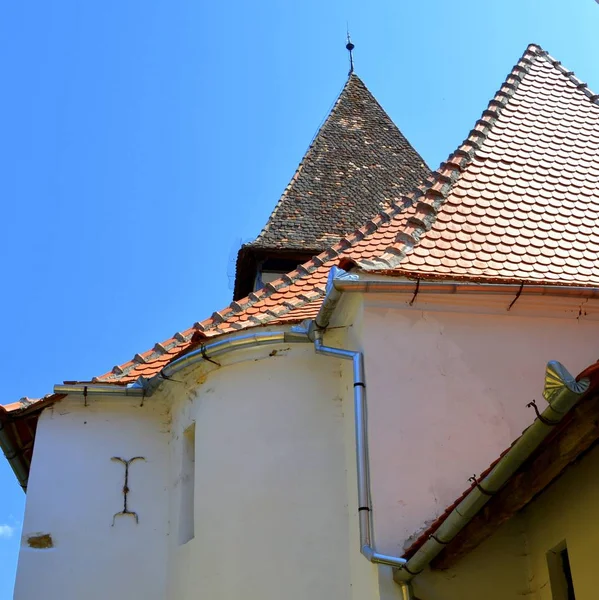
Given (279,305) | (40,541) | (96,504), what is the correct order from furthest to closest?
(279,305) < (96,504) < (40,541)

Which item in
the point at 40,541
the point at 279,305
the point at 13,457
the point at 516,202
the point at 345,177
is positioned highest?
the point at 345,177

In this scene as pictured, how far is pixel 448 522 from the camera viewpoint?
534 cm

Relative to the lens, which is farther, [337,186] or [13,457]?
[337,186]

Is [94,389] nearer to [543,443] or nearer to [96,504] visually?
[96,504]

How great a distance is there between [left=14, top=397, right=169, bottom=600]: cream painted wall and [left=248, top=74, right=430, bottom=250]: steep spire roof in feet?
13.9

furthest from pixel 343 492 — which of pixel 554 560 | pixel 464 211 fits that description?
pixel 464 211

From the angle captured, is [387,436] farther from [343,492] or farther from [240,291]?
[240,291]

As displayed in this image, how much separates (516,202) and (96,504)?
15.5 ft

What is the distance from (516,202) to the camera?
877cm

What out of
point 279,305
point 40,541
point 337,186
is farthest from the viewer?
point 337,186

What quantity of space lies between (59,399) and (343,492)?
3182mm

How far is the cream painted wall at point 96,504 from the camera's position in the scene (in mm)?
8133

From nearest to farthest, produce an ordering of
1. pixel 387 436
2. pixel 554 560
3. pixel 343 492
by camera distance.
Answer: pixel 554 560 → pixel 387 436 → pixel 343 492

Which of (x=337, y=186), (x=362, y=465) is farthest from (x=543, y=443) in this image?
(x=337, y=186)
